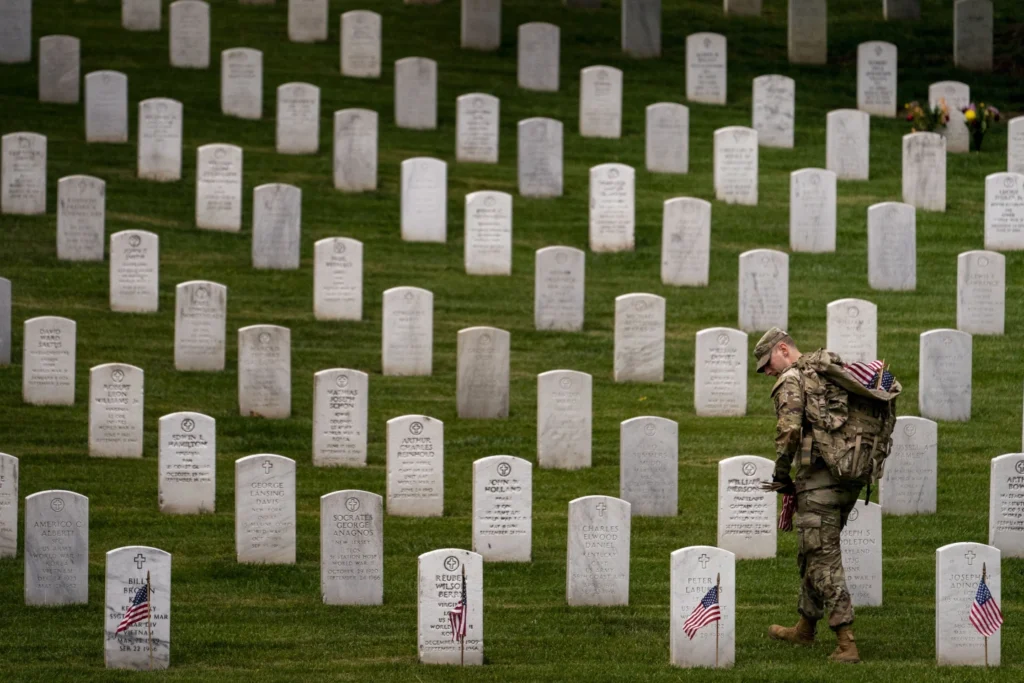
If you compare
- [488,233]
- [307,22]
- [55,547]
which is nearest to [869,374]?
[55,547]

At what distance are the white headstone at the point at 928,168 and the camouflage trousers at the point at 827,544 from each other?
36.5ft

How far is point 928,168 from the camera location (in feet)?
71.6

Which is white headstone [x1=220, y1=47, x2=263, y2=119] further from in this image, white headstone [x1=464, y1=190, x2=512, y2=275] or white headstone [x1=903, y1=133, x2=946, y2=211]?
white headstone [x1=903, y1=133, x2=946, y2=211]

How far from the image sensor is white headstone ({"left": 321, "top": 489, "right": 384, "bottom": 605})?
484 inches

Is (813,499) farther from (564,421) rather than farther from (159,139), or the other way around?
(159,139)

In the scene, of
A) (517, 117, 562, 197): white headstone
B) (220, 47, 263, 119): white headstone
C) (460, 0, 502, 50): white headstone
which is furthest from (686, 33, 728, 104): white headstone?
(220, 47, 263, 119): white headstone

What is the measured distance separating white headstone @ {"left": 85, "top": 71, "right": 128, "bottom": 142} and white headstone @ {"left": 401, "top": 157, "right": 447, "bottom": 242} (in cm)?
417

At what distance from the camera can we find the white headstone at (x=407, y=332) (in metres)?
17.7

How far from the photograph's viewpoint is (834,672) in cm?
Result: 1099

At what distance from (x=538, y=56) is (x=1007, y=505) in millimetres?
13648

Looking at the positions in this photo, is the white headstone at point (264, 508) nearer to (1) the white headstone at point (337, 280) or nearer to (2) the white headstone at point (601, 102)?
(1) the white headstone at point (337, 280)

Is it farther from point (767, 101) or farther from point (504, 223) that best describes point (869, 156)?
point (504, 223)

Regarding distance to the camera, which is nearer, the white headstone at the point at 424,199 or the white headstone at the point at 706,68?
the white headstone at the point at 424,199

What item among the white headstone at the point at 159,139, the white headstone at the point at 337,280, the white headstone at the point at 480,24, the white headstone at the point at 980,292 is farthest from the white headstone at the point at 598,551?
the white headstone at the point at 480,24
